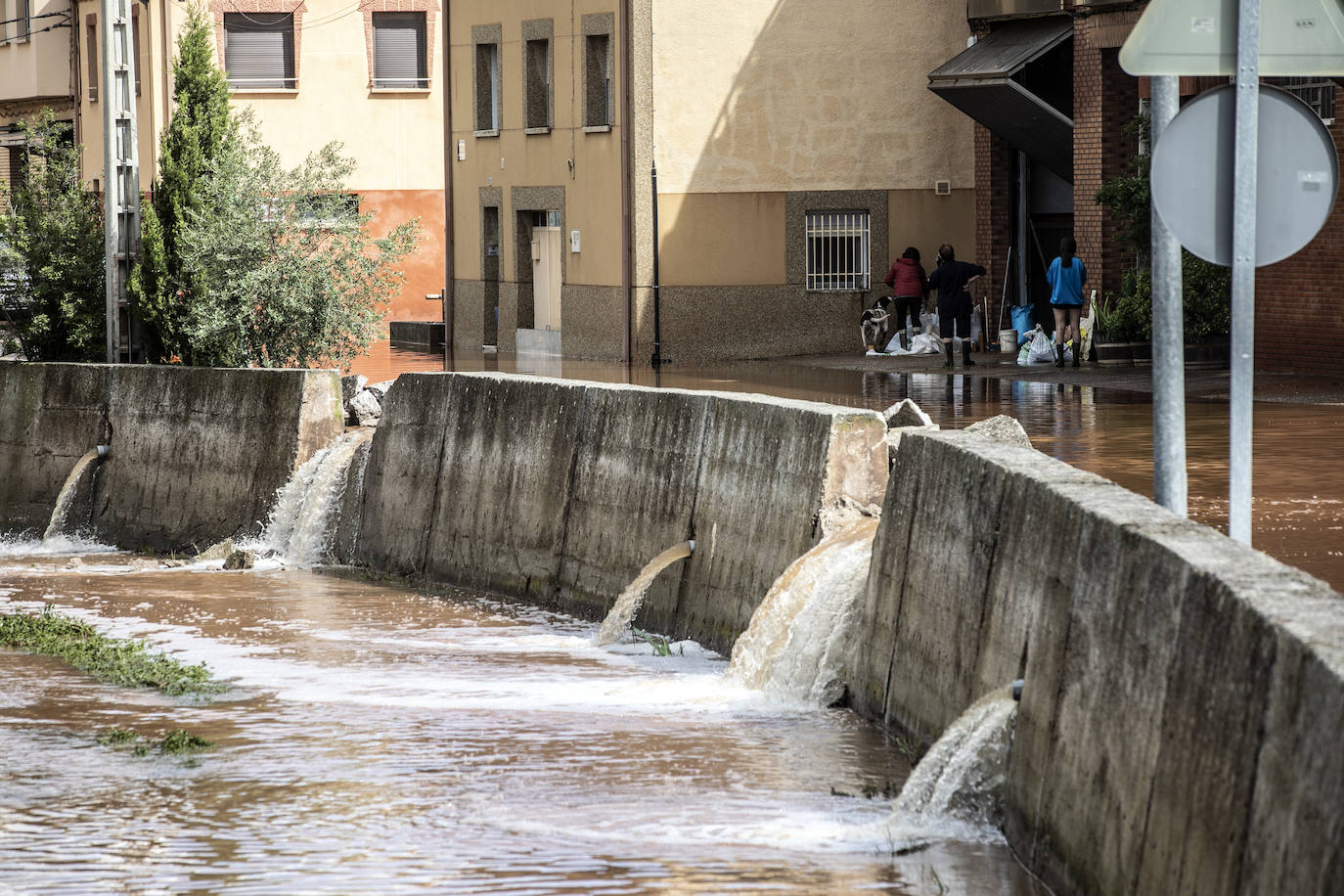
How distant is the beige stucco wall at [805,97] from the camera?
96.6 feet

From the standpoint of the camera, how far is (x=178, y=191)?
2158 centimetres

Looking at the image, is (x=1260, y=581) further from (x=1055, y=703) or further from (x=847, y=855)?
(x=847, y=855)

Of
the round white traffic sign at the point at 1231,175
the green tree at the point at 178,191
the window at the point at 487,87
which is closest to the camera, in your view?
the round white traffic sign at the point at 1231,175

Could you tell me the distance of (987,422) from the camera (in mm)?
12320

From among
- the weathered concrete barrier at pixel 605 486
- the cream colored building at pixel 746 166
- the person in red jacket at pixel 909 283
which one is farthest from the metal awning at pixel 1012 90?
the weathered concrete barrier at pixel 605 486

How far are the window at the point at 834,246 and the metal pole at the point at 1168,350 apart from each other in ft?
75.4

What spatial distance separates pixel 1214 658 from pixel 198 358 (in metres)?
16.7

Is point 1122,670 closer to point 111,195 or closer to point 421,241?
point 111,195

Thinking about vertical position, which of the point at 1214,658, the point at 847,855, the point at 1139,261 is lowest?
the point at 847,855

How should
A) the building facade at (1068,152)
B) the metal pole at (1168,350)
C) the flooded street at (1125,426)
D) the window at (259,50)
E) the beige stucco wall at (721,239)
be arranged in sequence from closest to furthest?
the metal pole at (1168,350)
the flooded street at (1125,426)
the building facade at (1068,152)
the beige stucco wall at (721,239)
the window at (259,50)

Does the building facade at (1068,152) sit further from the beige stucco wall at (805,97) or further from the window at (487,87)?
the window at (487,87)

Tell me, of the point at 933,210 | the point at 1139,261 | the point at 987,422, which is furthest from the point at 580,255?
the point at 987,422

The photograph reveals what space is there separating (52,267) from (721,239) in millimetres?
10724

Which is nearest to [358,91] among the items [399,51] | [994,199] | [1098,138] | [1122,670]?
[399,51]
